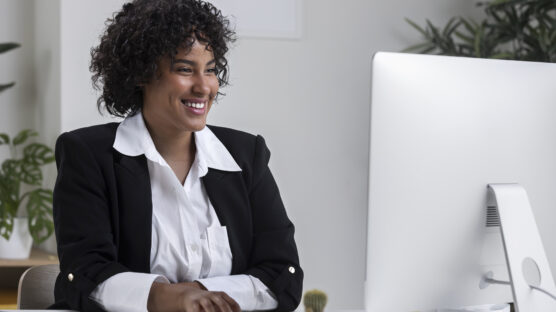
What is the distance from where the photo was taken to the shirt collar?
1.84m

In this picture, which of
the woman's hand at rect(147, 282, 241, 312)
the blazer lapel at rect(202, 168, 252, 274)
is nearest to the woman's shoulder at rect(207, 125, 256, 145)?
the blazer lapel at rect(202, 168, 252, 274)

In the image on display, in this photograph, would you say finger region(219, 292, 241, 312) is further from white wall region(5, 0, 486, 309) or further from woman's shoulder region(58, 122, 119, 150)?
white wall region(5, 0, 486, 309)

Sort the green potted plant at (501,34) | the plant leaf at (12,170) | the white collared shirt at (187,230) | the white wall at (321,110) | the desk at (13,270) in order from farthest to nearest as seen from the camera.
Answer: the white wall at (321,110), the green potted plant at (501,34), the plant leaf at (12,170), the desk at (13,270), the white collared shirt at (187,230)

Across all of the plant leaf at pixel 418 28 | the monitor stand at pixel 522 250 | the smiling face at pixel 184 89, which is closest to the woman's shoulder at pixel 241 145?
the smiling face at pixel 184 89

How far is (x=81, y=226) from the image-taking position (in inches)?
68.7

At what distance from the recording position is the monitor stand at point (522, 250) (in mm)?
1514

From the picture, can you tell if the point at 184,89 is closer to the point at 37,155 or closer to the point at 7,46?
the point at 37,155

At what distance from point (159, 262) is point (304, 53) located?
2298 millimetres

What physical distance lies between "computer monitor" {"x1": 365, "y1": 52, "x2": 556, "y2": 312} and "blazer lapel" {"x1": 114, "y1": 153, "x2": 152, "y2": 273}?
569 mm

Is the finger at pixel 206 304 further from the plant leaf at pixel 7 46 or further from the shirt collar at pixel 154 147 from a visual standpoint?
the plant leaf at pixel 7 46

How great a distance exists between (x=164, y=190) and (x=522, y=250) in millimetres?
804

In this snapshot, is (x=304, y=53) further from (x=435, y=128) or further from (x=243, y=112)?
(x=435, y=128)

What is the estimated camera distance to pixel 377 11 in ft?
13.5

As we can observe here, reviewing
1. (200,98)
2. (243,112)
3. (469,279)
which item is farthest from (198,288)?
(243,112)
